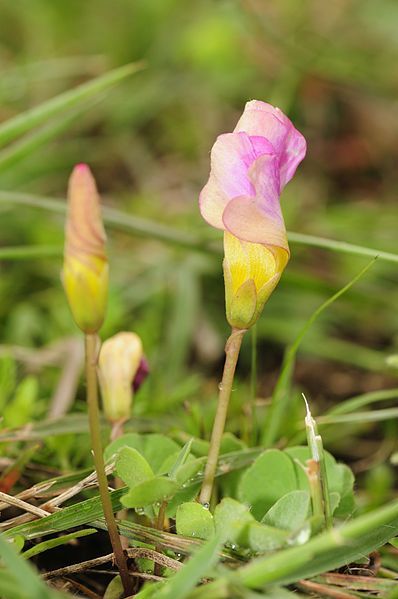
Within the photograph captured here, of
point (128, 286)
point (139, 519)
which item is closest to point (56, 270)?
point (128, 286)

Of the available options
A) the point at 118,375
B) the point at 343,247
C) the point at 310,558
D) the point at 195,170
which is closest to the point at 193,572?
the point at 310,558

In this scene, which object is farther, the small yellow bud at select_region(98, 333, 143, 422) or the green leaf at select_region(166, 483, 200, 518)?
the small yellow bud at select_region(98, 333, 143, 422)

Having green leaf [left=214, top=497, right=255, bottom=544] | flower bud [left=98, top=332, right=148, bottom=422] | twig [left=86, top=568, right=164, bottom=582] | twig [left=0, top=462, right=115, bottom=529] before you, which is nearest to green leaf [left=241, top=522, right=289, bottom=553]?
green leaf [left=214, top=497, right=255, bottom=544]

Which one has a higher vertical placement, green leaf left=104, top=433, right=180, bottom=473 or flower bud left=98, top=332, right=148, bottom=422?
flower bud left=98, top=332, right=148, bottom=422

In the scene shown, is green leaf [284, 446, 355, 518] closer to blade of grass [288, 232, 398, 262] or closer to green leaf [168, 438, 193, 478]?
green leaf [168, 438, 193, 478]

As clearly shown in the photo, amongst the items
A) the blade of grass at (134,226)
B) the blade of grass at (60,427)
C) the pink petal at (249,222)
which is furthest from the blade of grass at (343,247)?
the blade of grass at (60,427)

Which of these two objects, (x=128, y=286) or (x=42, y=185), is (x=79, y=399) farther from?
(x=42, y=185)

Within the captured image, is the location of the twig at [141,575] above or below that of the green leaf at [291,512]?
below

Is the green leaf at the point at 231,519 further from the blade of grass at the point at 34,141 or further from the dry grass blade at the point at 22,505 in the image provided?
the blade of grass at the point at 34,141
